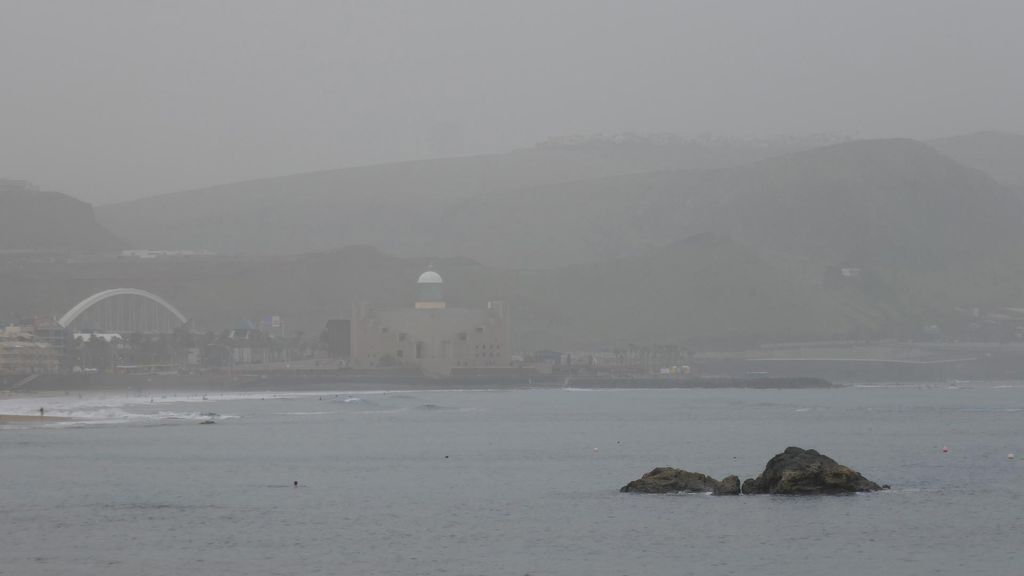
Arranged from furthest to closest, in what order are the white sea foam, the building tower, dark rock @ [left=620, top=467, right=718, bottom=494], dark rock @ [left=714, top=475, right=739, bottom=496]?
the building tower < the white sea foam < dark rock @ [left=620, top=467, right=718, bottom=494] < dark rock @ [left=714, top=475, right=739, bottom=496]

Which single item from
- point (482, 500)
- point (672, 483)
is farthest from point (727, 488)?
point (482, 500)

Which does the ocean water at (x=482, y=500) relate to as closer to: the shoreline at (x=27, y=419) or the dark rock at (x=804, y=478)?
the dark rock at (x=804, y=478)

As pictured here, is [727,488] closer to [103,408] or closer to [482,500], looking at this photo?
[482,500]

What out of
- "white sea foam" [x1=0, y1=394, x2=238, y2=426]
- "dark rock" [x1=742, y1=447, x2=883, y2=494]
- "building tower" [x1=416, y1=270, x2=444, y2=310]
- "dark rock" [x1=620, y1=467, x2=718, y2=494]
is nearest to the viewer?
"dark rock" [x1=742, y1=447, x2=883, y2=494]

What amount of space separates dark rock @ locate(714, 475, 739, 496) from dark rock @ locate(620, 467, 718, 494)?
0.85 ft

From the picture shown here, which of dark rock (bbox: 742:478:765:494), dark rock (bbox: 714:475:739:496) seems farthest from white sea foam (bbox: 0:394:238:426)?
dark rock (bbox: 742:478:765:494)

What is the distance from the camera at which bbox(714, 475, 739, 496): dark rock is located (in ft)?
168

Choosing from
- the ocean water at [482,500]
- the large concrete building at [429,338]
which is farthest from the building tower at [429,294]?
the ocean water at [482,500]

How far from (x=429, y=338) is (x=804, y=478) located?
4763 inches

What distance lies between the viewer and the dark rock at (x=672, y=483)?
52.5m

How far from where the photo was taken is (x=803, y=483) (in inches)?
1993

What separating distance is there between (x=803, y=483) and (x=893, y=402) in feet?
287

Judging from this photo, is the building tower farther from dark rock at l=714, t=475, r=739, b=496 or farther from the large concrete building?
dark rock at l=714, t=475, r=739, b=496

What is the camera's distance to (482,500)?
52562mm
